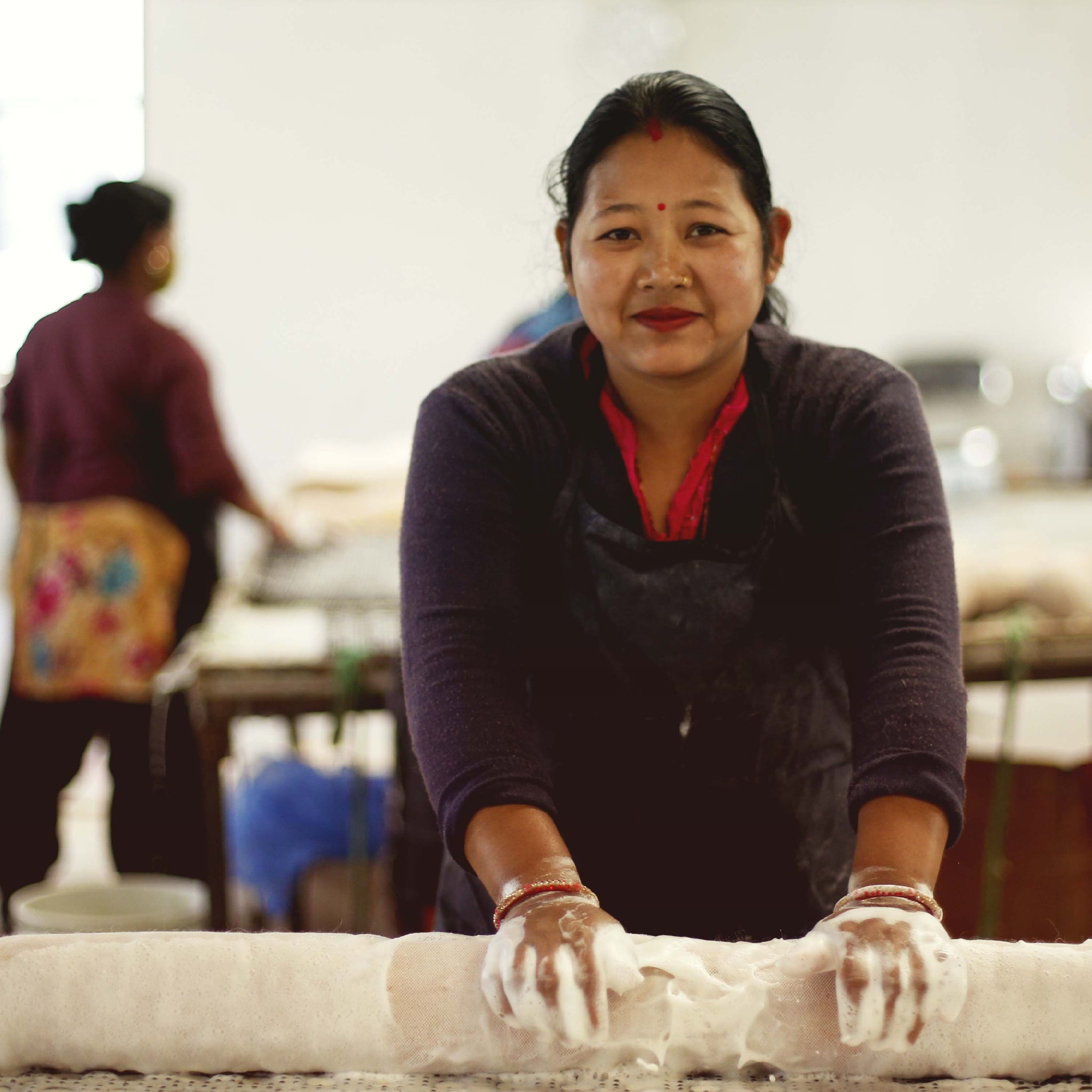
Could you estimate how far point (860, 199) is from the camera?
21.5 feet

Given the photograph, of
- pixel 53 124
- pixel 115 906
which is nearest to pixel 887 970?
pixel 115 906

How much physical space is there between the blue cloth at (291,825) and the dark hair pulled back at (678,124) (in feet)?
5.04

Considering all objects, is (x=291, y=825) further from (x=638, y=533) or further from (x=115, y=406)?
(x=638, y=533)

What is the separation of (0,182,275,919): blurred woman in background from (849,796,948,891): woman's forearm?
6.07 feet

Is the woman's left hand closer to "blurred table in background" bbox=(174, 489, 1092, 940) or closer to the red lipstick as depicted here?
the red lipstick

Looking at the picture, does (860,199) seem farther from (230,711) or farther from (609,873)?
(609,873)

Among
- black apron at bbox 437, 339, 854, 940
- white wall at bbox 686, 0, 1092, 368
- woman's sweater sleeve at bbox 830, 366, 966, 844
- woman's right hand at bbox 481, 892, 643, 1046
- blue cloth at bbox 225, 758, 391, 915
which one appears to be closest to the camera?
woman's right hand at bbox 481, 892, 643, 1046

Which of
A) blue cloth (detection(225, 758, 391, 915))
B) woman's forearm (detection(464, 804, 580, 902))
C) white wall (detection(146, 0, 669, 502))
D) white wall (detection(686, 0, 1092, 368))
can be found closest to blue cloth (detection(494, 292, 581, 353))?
blue cloth (detection(225, 758, 391, 915))

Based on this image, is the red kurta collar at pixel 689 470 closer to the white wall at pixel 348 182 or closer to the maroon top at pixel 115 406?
the maroon top at pixel 115 406

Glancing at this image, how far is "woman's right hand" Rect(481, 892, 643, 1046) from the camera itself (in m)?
0.73

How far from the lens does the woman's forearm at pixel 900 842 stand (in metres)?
0.82

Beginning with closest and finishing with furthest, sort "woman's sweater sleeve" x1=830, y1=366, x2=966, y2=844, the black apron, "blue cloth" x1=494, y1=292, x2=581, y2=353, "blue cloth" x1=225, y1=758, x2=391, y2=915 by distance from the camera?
"woman's sweater sleeve" x1=830, y1=366, x2=966, y2=844
the black apron
"blue cloth" x1=494, y1=292, x2=581, y2=353
"blue cloth" x1=225, y1=758, x2=391, y2=915

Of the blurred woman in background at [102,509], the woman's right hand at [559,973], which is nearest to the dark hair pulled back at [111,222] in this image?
the blurred woman in background at [102,509]

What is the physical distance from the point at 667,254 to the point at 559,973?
0.52 m
